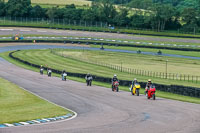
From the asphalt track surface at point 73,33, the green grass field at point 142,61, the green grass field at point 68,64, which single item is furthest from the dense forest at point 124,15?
the green grass field at point 68,64

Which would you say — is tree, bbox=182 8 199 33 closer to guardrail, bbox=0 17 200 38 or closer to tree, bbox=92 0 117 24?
guardrail, bbox=0 17 200 38

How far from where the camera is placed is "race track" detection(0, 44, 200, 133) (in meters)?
16.5

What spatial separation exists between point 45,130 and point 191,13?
380 feet

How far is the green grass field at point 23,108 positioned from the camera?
18902mm

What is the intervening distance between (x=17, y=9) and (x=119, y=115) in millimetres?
110937

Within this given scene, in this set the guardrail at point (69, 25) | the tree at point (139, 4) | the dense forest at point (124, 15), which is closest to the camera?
the guardrail at point (69, 25)

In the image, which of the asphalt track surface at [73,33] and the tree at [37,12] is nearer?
the asphalt track surface at [73,33]

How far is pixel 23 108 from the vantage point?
2150cm

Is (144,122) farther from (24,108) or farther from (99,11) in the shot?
(99,11)

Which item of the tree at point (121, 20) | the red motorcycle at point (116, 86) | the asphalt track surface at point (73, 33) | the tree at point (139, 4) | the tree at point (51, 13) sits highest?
the tree at point (139, 4)

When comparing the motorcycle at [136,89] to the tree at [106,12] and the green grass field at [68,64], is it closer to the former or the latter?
the green grass field at [68,64]

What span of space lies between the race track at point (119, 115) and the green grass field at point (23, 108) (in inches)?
45.6

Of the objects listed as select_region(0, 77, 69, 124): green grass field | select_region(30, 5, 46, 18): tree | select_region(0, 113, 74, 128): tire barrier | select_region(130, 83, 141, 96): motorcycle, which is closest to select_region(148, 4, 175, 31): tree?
select_region(30, 5, 46, 18): tree

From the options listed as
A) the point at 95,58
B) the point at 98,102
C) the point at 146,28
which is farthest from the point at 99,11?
the point at 98,102
